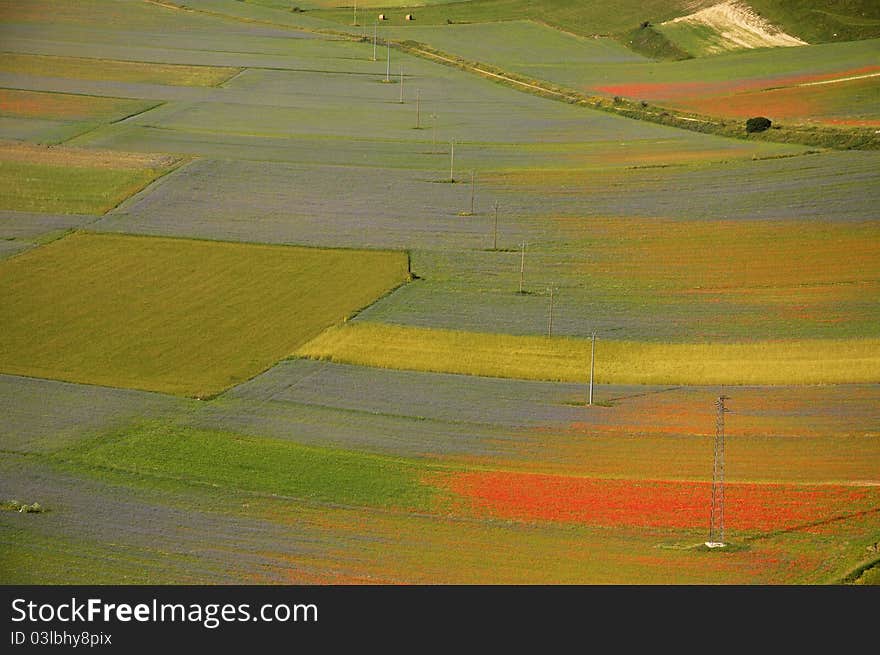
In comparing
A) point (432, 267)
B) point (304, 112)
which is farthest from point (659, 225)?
point (304, 112)

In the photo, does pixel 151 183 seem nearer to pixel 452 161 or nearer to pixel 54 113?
pixel 452 161

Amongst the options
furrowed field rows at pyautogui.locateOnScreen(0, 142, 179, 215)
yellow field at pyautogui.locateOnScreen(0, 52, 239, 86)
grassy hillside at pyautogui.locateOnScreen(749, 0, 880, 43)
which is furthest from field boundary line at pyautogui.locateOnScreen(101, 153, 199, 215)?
grassy hillside at pyautogui.locateOnScreen(749, 0, 880, 43)

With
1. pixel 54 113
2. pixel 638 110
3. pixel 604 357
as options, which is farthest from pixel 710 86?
pixel 604 357

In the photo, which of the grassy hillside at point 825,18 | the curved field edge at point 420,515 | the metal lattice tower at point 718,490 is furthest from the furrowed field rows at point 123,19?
the metal lattice tower at point 718,490

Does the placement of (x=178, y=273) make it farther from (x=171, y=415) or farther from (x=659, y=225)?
(x=659, y=225)

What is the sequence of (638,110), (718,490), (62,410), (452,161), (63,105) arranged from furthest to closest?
1. (63,105)
2. (638,110)
3. (452,161)
4. (62,410)
5. (718,490)
